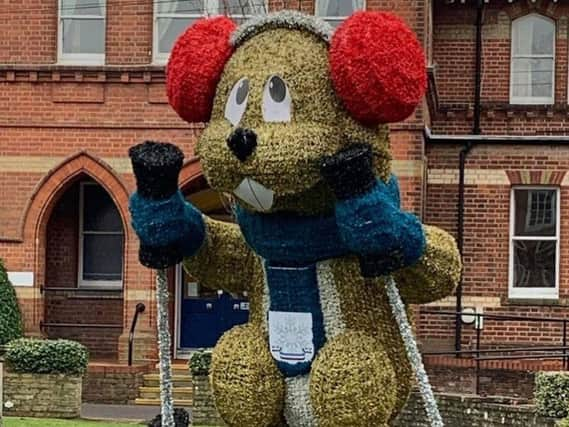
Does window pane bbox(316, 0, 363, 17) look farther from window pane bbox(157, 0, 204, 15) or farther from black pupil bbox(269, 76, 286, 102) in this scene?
black pupil bbox(269, 76, 286, 102)

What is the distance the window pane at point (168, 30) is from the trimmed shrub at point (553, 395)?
7.05 meters

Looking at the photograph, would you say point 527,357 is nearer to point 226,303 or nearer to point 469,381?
point 469,381

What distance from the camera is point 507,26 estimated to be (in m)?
18.1

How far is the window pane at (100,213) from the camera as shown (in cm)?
1747

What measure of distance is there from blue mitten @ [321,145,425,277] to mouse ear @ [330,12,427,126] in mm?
263

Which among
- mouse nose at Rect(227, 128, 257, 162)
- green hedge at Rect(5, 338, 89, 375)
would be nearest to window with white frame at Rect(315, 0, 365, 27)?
green hedge at Rect(5, 338, 89, 375)

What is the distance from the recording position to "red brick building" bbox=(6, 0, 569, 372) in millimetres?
15992

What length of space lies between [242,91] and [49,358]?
8668mm

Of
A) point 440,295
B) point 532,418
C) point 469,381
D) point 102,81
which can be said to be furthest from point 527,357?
point 440,295

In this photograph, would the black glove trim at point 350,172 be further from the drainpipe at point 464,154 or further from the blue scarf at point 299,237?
the drainpipe at point 464,154

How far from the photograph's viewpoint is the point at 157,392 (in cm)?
1521

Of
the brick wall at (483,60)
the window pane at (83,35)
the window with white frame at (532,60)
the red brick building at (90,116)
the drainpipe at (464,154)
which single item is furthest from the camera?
Answer: the window with white frame at (532,60)

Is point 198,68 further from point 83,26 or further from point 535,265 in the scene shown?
point 535,265

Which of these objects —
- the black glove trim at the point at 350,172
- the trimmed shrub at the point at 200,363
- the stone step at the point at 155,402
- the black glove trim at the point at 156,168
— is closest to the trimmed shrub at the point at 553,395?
the trimmed shrub at the point at 200,363
